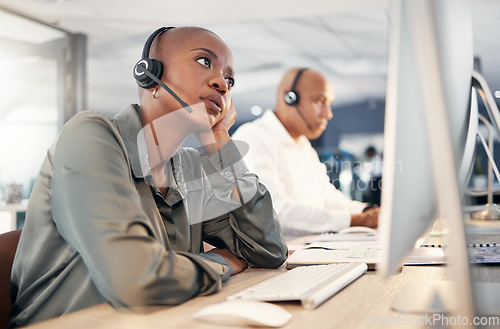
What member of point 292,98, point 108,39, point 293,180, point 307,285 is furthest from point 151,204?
point 108,39

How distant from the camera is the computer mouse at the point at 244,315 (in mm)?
576

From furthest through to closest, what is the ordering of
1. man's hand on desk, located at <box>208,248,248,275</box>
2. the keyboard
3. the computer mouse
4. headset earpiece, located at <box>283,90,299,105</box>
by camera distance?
headset earpiece, located at <box>283,90,299,105</box> → man's hand on desk, located at <box>208,248,248,275</box> → the keyboard → the computer mouse

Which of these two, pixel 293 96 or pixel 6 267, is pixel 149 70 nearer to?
pixel 6 267

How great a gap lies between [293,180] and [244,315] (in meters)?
1.98

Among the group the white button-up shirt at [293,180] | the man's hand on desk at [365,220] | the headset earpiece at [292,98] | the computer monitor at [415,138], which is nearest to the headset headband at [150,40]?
the computer monitor at [415,138]

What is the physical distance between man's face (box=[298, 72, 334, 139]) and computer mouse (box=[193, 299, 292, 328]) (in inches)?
83.2

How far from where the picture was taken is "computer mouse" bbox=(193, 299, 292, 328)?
0.58 meters

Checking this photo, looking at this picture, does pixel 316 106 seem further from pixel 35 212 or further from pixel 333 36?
pixel 333 36

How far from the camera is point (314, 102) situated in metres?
2.64

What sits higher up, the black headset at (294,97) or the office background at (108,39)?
the office background at (108,39)

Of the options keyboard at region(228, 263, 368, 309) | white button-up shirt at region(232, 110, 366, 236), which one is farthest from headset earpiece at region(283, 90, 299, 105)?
keyboard at region(228, 263, 368, 309)

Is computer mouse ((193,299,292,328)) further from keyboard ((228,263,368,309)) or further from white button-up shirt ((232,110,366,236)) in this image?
white button-up shirt ((232,110,366,236))

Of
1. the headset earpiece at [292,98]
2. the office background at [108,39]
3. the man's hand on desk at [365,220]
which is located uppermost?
the office background at [108,39]

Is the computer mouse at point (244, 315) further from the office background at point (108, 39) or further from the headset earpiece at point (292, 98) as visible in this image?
the office background at point (108, 39)
